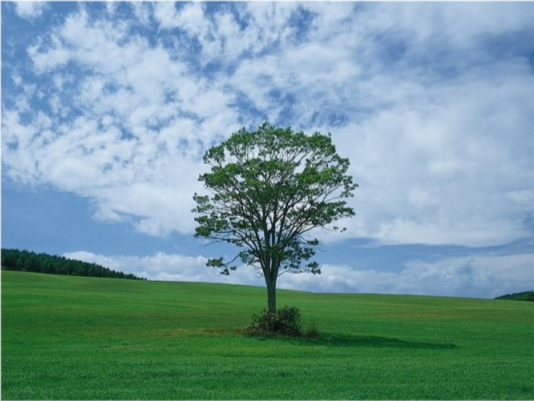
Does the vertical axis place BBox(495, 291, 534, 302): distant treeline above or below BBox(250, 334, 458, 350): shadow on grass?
above

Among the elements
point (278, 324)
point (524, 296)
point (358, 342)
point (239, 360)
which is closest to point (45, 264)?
point (524, 296)

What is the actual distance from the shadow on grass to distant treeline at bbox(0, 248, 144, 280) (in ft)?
442

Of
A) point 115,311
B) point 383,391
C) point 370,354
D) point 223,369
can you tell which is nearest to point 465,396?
point 383,391

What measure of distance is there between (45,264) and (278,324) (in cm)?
13903

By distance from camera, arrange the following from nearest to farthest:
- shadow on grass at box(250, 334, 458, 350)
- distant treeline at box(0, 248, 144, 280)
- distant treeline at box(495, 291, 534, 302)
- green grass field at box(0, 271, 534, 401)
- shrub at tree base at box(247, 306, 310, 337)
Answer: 1. green grass field at box(0, 271, 534, 401)
2. shadow on grass at box(250, 334, 458, 350)
3. shrub at tree base at box(247, 306, 310, 337)
4. distant treeline at box(495, 291, 534, 302)
5. distant treeline at box(0, 248, 144, 280)

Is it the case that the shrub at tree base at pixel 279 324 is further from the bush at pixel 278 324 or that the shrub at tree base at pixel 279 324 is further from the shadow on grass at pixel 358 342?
the shadow on grass at pixel 358 342

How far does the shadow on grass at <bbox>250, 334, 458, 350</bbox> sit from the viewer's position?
3366 centimetres

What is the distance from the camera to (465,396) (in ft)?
52.4

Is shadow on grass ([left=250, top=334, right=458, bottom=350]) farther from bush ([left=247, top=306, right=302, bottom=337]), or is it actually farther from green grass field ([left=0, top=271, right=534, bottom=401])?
bush ([left=247, top=306, right=302, bottom=337])

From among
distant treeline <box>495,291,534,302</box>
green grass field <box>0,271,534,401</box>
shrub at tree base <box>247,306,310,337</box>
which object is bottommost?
green grass field <box>0,271,534,401</box>

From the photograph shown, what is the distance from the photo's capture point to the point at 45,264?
161625 millimetres

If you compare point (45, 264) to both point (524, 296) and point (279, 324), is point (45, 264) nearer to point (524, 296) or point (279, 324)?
point (524, 296)

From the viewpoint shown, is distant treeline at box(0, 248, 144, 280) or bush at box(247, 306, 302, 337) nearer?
bush at box(247, 306, 302, 337)

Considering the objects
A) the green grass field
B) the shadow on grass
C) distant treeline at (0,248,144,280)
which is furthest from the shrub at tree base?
distant treeline at (0,248,144,280)
